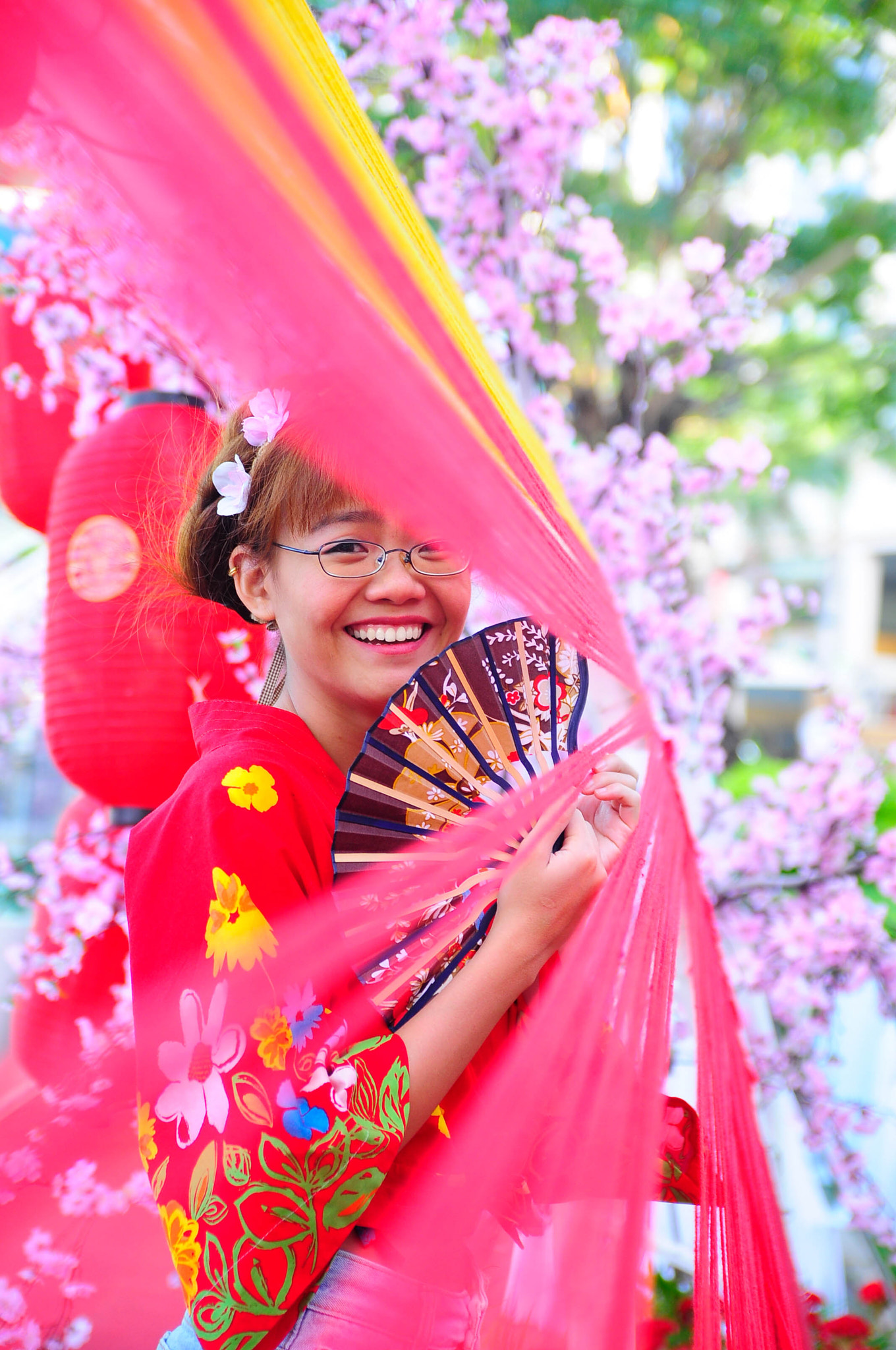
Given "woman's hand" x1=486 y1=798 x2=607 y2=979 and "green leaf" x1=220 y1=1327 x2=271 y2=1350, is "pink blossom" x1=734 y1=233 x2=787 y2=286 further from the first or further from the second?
"green leaf" x1=220 y1=1327 x2=271 y2=1350

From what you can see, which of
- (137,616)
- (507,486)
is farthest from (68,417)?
(507,486)

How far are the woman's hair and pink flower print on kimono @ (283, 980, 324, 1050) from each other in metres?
0.40

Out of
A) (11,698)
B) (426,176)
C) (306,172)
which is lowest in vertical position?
(11,698)

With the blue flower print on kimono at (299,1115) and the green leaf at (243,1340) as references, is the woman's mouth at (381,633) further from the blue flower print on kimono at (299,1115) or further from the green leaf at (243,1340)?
the green leaf at (243,1340)

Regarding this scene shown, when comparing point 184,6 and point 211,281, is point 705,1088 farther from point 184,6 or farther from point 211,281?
point 184,6

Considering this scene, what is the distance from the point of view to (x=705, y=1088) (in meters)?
0.80

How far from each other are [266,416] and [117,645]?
2.19 ft

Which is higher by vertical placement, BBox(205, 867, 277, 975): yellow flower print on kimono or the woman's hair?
the woman's hair

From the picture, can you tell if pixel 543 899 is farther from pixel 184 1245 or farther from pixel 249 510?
pixel 249 510

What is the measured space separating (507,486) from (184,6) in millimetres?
376

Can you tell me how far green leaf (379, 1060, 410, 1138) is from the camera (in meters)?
0.70

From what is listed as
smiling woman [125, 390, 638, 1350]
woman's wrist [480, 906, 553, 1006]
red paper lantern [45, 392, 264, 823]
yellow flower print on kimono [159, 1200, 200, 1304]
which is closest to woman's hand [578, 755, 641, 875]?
smiling woman [125, 390, 638, 1350]

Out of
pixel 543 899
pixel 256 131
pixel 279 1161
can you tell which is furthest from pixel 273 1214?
pixel 256 131

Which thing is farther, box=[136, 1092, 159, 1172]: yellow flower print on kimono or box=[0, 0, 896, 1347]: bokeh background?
box=[0, 0, 896, 1347]: bokeh background
